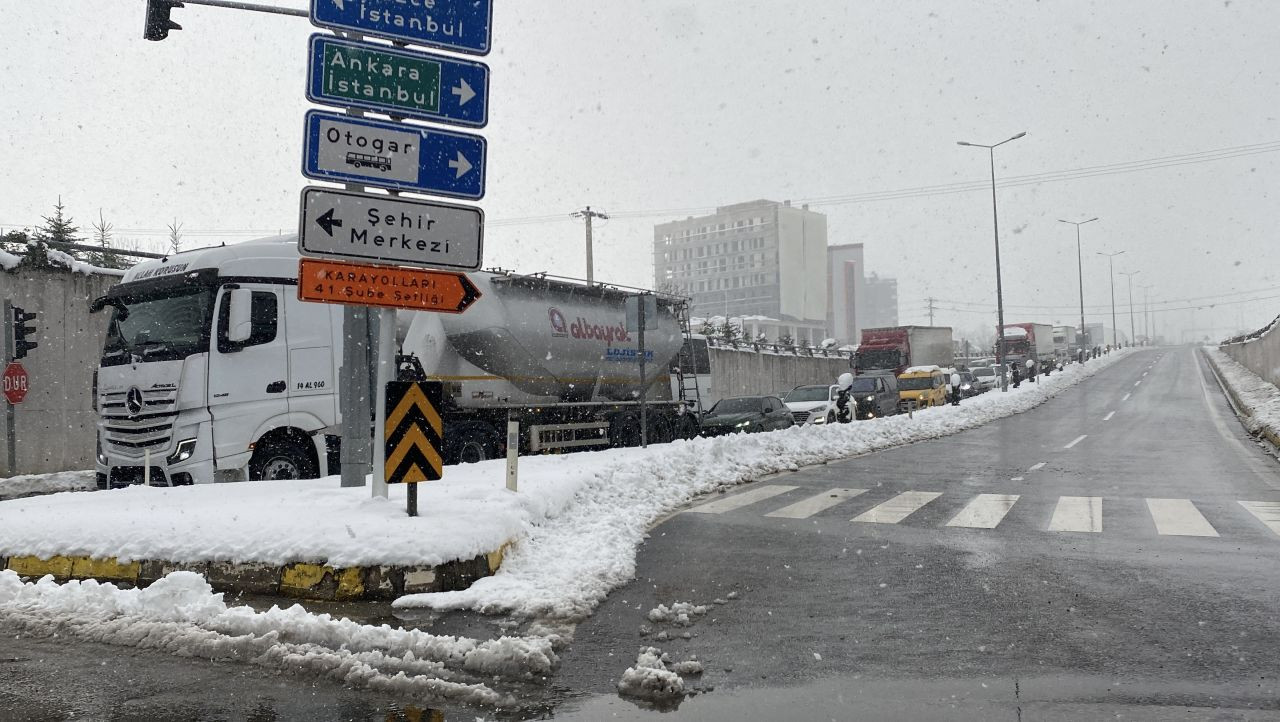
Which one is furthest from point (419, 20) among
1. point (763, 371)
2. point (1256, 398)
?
point (763, 371)

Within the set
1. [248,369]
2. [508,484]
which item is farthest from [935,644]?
[248,369]

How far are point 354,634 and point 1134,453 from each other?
16776mm

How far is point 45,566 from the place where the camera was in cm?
702

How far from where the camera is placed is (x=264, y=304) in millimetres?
11078

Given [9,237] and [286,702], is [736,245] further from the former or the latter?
[286,702]

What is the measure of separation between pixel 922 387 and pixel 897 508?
85.7ft

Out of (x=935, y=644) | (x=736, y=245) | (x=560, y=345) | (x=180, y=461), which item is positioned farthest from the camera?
(x=736, y=245)

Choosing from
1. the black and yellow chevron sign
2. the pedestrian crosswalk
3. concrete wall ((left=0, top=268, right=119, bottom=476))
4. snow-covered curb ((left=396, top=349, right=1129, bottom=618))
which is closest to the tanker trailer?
snow-covered curb ((left=396, top=349, right=1129, bottom=618))

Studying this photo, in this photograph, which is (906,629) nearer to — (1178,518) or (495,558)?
(495,558)

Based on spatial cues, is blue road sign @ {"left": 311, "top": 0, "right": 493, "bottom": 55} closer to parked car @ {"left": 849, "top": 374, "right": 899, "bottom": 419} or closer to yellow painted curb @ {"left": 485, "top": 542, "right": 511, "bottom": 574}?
yellow painted curb @ {"left": 485, "top": 542, "right": 511, "bottom": 574}

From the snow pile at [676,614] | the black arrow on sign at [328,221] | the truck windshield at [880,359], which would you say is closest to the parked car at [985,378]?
the truck windshield at [880,359]

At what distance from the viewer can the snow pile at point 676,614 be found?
17.8 feet

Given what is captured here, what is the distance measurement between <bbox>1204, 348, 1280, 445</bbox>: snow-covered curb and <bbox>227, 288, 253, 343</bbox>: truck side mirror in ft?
61.7

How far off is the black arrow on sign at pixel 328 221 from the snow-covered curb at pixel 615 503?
A: 3068 millimetres
